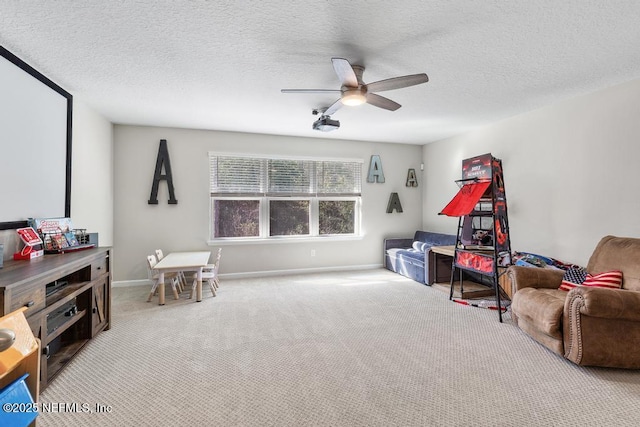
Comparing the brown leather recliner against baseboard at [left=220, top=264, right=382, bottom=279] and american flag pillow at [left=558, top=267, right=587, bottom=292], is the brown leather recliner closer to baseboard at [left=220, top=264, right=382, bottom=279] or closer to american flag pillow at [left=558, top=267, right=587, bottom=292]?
american flag pillow at [left=558, top=267, right=587, bottom=292]

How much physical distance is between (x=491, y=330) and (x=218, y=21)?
3.63 metres

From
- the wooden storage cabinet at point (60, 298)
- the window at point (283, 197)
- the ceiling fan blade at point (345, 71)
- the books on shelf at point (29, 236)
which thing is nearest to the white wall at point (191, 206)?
the window at point (283, 197)

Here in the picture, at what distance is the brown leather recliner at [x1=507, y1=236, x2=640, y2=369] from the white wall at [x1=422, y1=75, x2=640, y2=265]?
64cm

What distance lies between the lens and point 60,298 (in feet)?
7.42

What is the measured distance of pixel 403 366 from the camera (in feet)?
7.68

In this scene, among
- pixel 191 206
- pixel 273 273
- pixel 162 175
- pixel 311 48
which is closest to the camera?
pixel 311 48

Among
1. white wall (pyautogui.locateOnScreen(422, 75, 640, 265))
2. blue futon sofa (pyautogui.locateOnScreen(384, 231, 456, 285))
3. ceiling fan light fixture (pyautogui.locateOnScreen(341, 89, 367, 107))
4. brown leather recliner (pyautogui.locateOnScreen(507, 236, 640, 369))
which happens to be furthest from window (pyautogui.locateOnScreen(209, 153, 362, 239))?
brown leather recliner (pyautogui.locateOnScreen(507, 236, 640, 369))

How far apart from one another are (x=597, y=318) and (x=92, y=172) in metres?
5.50

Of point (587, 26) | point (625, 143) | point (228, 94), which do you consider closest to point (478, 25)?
point (587, 26)

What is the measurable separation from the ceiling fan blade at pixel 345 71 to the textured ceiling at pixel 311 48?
0.78 ft

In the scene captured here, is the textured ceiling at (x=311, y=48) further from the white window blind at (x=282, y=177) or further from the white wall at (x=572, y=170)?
the white window blind at (x=282, y=177)

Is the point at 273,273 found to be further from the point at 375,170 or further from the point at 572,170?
the point at 572,170

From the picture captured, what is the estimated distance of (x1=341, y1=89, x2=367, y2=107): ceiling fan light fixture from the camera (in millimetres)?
2624

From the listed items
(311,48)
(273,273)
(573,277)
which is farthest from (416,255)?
(311,48)
